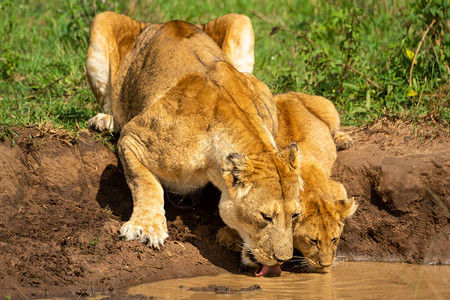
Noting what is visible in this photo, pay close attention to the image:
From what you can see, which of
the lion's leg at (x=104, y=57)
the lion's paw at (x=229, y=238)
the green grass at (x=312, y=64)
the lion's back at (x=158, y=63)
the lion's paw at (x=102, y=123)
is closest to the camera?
the lion's paw at (x=229, y=238)

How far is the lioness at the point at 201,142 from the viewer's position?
5.38m

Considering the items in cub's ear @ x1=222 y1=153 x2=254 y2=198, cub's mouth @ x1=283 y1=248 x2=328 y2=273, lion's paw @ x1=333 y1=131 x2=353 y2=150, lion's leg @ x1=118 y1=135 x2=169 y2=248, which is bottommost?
cub's mouth @ x1=283 y1=248 x2=328 y2=273

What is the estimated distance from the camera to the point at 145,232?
19.1 feet

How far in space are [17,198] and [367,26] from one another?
20.2 ft

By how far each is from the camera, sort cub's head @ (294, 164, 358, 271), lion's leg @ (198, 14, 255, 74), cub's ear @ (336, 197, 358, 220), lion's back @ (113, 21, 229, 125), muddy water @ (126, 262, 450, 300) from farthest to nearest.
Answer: lion's leg @ (198, 14, 255, 74) → lion's back @ (113, 21, 229, 125) → cub's ear @ (336, 197, 358, 220) → cub's head @ (294, 164, 358, 271) → muddy water @ (126, 262, 450, 300)

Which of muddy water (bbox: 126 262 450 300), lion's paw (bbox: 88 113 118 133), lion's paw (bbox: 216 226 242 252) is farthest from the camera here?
lion's paw (bbox: 88 113 118 133)

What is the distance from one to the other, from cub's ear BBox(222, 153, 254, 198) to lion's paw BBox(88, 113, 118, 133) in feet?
7.46

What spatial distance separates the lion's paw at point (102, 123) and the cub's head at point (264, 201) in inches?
88.6

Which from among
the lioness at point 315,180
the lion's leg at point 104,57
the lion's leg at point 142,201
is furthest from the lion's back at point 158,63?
the lioness at point 315,180

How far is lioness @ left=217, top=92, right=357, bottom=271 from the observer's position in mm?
5734

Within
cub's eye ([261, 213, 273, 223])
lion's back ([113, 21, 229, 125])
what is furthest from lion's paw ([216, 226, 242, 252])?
lion's back ([113, 21, 229, 125])

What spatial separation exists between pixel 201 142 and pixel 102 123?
5.94 feet

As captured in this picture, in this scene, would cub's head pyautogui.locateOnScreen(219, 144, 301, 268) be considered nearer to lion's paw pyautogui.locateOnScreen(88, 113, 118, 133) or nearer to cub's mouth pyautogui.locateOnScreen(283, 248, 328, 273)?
cub's mouth pyautogui.locateOnScreen(283, 248, 328, 273)

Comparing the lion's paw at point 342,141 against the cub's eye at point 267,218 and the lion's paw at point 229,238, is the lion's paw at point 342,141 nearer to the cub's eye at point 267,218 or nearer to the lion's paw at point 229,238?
the lion's paw at point 229,238
